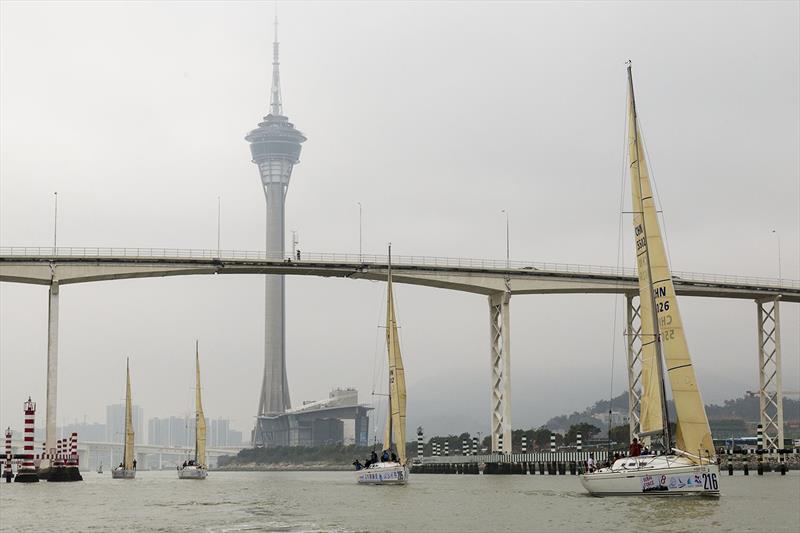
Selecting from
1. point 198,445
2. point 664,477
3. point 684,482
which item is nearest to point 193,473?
point 198,445

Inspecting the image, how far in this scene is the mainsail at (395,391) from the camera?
238 ft

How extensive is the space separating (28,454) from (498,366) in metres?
41.9

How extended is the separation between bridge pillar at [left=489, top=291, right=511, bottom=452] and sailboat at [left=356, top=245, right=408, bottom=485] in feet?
82.8

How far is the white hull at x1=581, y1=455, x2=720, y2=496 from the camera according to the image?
44.8 m

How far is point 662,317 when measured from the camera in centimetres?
4778

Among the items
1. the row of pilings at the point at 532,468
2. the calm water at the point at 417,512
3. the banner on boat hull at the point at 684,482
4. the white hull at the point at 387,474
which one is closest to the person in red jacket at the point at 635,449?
the calm water at the point at 417,512

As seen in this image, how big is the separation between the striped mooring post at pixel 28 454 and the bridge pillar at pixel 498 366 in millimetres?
39466

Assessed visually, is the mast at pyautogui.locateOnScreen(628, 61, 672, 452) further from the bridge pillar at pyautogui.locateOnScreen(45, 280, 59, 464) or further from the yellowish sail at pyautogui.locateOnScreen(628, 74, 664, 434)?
the bridge pillar at pyautogui.locateOnScreen(45, 280, 59, 464)

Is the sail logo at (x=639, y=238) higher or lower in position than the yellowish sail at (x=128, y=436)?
higher

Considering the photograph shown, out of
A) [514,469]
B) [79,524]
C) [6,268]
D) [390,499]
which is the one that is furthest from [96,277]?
[79,524]

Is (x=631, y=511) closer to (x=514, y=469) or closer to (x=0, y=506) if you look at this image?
(x=0, y=506)

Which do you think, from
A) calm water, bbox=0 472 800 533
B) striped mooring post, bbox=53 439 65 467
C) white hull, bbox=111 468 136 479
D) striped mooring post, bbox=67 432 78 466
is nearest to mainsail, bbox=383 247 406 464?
calm water, bbox=0 472 800 533

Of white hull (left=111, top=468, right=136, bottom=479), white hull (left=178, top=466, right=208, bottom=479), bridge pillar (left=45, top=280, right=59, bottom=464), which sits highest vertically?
bridge pillar (left=45, top=280, right=59, bottom=464)

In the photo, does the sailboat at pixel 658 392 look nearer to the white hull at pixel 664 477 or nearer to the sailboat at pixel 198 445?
the white hull at pixel 664 477
